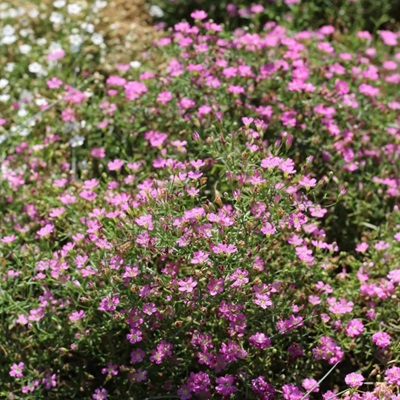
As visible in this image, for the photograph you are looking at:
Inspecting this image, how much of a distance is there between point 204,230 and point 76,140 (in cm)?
134

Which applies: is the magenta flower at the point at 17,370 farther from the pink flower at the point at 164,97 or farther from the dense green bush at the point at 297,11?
the dense green bush at the point at 297,11

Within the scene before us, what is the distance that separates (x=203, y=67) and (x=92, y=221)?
3.74 ft

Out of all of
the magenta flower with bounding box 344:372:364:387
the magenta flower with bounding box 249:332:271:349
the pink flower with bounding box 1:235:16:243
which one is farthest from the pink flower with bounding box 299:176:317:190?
the pink flower with bounding box 1:235:16:243

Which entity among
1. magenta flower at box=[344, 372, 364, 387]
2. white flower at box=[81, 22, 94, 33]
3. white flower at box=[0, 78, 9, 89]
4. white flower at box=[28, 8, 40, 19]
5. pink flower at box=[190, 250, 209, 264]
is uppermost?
pink flower at box=[190, 250, 209, 264]

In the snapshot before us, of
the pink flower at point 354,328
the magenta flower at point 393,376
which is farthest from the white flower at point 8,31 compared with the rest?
the magenta flower at point 393,376

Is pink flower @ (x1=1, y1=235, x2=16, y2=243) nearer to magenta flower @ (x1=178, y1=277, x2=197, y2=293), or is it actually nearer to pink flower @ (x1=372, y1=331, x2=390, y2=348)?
magenta flower @ (x1=178, y1=277, x2=197, y2=293)

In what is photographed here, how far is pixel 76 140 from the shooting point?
3.88 m

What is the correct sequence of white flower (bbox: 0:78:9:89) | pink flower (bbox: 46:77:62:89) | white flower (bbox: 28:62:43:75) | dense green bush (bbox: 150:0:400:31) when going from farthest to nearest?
dense green bush (bbox: 150:0:400:31) < white flower (bbox: 28:62:43:75) < white flower (bbox: 0:78:9:89) < pink flower (bbox: 46:77:62:89)

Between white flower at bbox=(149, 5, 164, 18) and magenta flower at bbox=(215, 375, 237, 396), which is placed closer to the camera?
magenta flower at bbox=(215, 375, 237, 396)

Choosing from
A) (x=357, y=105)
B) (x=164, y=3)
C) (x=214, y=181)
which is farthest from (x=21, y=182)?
(x=164, y=3)

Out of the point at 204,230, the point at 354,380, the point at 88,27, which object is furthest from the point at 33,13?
the point at 354,380

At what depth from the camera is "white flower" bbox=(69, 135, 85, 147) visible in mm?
3848

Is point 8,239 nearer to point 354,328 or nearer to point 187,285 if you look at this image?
point 187,285

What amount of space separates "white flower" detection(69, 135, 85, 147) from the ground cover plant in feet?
0.04
